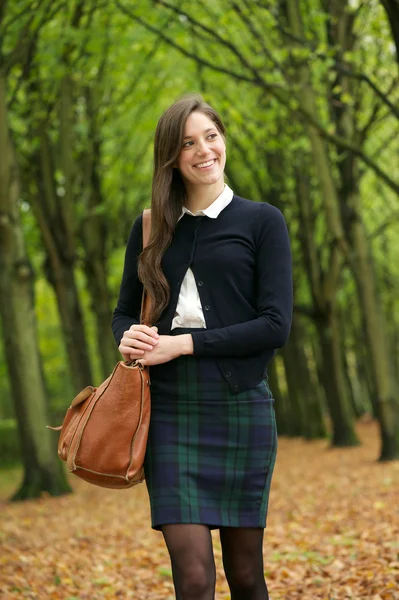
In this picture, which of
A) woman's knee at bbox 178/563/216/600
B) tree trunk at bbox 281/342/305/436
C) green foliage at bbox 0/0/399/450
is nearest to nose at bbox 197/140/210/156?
woman's knee at bbox 178/563/216/600

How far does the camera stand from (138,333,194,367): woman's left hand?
133 inches

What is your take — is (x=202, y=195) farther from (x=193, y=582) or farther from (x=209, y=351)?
(x=193, y=582)

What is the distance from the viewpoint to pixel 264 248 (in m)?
3.51

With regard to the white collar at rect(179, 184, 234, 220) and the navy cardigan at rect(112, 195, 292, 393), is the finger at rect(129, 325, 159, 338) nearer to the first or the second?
the navy cardigan at rect(112, 195, 292, 393)

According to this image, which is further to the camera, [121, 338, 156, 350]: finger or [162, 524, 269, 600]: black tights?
[121, 338, 156, 350]: finger

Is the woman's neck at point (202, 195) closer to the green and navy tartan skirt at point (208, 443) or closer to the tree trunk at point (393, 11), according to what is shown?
Result: the green and navy tartan skirt at point (208, 443)

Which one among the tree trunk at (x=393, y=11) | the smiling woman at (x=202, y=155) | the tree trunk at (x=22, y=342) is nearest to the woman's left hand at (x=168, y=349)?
the smiling woman at (x=202, y=155)

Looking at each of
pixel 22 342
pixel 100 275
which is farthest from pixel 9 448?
pixel 22 342

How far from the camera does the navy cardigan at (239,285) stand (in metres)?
3.42

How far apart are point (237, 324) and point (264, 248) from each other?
12.6 inches

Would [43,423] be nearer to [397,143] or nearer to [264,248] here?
[264,248]

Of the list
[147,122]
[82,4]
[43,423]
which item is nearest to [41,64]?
[82,4]

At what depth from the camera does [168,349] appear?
337cm

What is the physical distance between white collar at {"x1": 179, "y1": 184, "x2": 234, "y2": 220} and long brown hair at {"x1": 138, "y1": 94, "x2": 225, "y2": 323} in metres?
0.06
